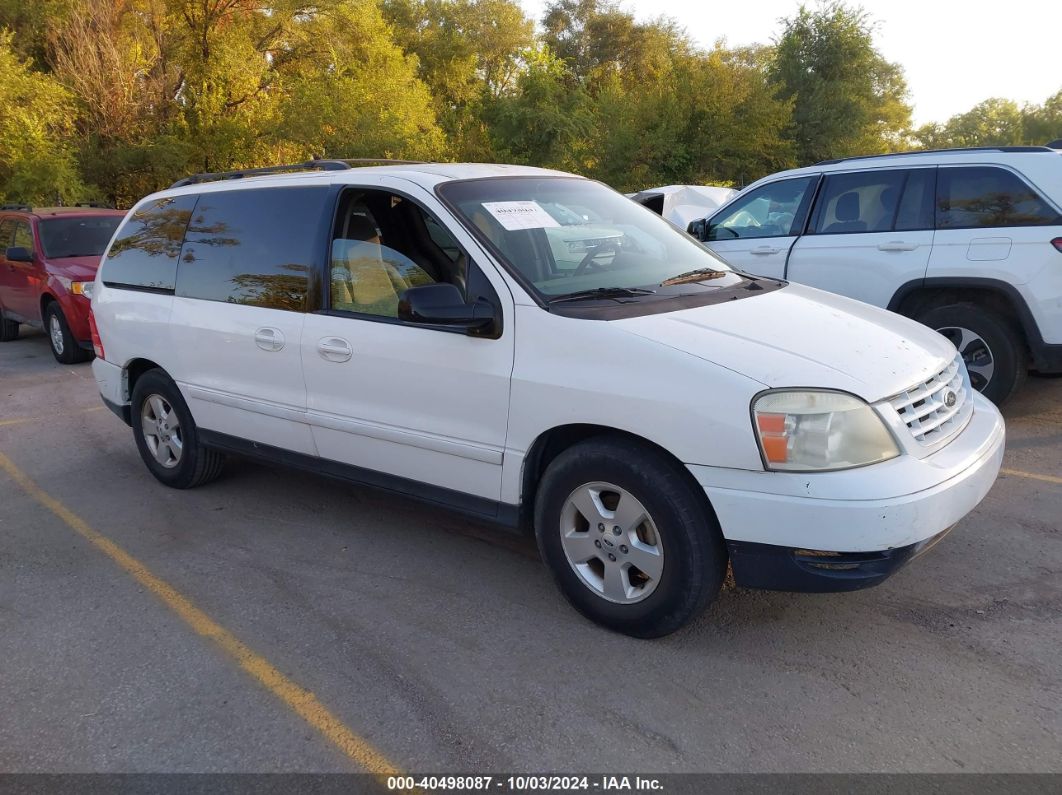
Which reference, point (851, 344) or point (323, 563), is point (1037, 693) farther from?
point (323, 563)

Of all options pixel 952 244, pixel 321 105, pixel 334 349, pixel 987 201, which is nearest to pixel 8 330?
pixel 334 349

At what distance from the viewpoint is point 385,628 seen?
141 inches

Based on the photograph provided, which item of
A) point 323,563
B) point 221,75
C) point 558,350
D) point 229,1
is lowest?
point 323,563

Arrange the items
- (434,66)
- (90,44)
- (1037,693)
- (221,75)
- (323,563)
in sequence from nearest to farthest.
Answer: (1037,693) < (323,563) < (90,44) < (221,75) < (434,66)

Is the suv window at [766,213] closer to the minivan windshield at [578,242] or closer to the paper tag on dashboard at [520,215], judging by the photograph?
the minivan windshield at [578,242]

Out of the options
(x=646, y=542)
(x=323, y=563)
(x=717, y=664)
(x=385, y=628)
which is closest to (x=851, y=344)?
(x=646, y=542)

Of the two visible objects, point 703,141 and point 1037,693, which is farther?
point 703,141

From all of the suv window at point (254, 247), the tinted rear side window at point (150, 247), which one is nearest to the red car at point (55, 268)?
the tinted rear side window at point (150, 247)

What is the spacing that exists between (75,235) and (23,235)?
31.3 inches

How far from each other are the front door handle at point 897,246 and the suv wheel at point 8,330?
11.3 metres

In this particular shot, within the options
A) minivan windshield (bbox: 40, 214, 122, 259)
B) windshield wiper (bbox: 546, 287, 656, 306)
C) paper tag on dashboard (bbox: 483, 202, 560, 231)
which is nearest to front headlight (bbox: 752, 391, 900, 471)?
windshield wiper (bbox: 546, 287, 656, 306)

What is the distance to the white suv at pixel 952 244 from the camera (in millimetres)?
5727

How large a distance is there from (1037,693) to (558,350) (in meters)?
2.06

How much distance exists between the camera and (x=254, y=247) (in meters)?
4.57
